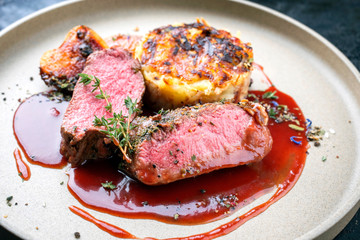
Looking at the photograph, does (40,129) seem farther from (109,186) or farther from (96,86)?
(109,186)

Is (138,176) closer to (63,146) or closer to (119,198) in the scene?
(119,198)

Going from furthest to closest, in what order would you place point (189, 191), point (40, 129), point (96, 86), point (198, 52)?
1. point (198, 52)
2. point (40, 129)
3. point (96, 86)
4. point (189, 191)

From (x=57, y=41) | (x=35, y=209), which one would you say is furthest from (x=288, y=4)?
(x=35, y=209)

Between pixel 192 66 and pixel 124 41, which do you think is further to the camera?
pixel 124 41

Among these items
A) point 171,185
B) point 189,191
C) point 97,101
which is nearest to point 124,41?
point 97,101

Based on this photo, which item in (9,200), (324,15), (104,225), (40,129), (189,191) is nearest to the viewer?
(104,225)

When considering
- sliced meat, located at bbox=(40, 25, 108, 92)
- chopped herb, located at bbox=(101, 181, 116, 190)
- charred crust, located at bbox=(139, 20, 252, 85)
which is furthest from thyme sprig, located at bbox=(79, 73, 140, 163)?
sliced meat, located at bbox=(40, 25, 108, 92)

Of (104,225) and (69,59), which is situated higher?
(69,59)
